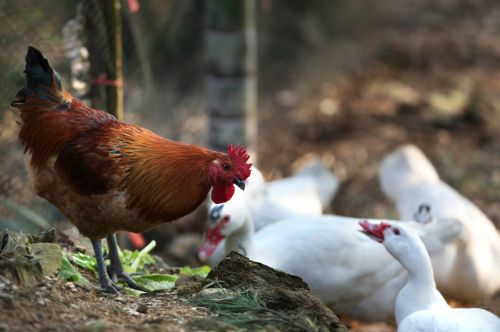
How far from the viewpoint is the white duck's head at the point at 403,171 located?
23.3 feet

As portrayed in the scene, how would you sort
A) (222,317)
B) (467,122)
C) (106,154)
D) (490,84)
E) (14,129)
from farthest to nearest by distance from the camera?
(490,84)
(467,122)
(14,129)
(106,154)
(222,317)

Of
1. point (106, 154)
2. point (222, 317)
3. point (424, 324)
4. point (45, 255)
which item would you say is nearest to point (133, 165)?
point (106, 154)

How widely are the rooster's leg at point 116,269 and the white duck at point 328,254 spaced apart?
96cm

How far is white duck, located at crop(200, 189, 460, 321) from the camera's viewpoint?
548cm

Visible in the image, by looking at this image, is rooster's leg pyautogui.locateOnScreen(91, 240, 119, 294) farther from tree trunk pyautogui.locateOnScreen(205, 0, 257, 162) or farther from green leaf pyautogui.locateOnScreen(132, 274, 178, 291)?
tree trunk pyautogui.locateOnScreen(205, 0, 257, 162)

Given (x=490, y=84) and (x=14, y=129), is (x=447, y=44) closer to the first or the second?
(x=490, y=84)

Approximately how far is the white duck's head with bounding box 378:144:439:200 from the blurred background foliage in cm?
52

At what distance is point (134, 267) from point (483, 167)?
5.03m

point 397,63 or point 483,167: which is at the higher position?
point 397,63

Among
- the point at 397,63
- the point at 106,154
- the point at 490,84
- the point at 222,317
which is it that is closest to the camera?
the point at 222,317

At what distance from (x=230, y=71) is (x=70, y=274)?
3.47 m

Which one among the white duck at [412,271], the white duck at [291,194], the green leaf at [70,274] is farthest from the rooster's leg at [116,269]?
the white duck at [291,194]

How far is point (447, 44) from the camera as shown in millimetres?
11344

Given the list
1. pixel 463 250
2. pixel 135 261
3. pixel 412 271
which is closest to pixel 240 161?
pixel 135 261
